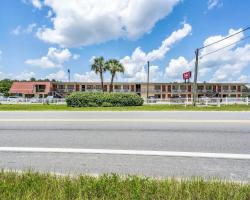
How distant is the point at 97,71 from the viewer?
58.8m

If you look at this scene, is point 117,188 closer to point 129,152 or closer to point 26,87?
point 129,152

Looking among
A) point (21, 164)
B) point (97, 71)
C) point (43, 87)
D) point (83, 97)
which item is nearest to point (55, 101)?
point (97, 71)

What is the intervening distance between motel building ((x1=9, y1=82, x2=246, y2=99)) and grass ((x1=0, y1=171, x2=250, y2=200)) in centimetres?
6977

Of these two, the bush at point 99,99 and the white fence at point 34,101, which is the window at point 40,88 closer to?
the white fence at point 34,101

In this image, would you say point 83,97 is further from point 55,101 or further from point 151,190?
point 151,190

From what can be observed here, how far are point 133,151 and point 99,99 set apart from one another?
895 inches

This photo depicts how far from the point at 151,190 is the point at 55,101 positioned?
1777 inches

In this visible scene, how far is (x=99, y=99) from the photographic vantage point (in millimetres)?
28547

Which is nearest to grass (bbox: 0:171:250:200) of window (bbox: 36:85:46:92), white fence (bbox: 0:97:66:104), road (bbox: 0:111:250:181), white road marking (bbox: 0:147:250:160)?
road (bbox: 0:111:250:181)

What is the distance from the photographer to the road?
483cm

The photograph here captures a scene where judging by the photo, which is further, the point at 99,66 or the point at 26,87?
the point at 26,87

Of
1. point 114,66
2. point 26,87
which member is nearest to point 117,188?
point 114,66

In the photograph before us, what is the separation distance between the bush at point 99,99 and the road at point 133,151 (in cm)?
1901

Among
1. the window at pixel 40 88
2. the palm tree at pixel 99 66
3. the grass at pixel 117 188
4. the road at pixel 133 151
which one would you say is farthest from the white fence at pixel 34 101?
the grass at pixel 117 188
